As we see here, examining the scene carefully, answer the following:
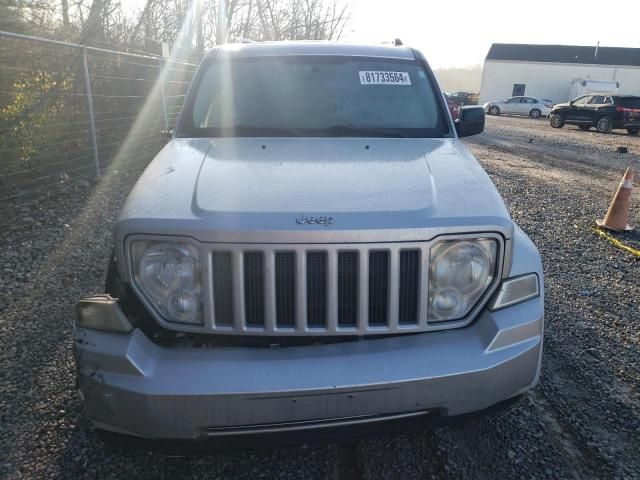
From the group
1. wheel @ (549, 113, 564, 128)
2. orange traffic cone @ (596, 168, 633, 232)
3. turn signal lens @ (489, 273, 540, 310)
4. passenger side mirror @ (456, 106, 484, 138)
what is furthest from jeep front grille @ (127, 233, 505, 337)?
wheel @ (549, 113, 564, 128)

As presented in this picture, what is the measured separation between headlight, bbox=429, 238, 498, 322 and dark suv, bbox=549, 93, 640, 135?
24151 millimetres

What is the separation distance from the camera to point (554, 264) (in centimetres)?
524

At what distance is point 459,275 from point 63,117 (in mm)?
7620

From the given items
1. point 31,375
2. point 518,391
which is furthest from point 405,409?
point 31,375

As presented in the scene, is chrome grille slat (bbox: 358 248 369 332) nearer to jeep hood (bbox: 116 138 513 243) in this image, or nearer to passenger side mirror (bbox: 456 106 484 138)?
jeep hood (bbox: 116 138 513 243)

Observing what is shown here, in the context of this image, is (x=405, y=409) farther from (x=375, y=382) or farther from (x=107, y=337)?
(x=107, y=337)

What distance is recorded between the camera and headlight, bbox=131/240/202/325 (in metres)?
2.08

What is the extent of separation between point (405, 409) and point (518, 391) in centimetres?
55

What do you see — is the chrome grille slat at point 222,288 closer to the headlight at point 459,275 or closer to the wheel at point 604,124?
the headlight at point 459,275

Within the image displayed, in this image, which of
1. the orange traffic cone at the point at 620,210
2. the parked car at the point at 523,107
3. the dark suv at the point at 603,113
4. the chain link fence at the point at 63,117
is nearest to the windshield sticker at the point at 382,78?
the orange traffic cone at the point at 620,210

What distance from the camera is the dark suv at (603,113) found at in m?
22.3

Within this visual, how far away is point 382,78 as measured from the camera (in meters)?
3.61

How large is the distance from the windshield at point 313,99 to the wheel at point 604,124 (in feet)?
75.8

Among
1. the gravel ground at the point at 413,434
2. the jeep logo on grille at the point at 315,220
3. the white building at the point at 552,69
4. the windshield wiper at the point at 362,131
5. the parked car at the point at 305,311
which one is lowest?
the gravel ground at the point at 413,434
